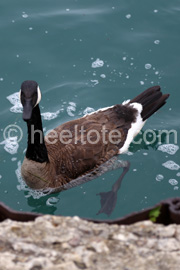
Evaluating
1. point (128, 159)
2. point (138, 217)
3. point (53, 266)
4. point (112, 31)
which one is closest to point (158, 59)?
point (112, 31)

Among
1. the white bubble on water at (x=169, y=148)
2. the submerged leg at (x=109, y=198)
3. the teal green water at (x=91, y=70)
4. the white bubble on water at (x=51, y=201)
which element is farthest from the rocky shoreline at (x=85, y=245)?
the white bubble on water at (x=169, y=148)

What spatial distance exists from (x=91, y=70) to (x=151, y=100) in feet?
4.93

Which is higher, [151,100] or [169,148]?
[151,100]

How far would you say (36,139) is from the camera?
18.1 feet

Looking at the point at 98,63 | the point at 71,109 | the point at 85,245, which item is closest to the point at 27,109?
the point at 71,109

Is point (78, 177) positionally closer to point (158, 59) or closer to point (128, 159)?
point (128, 159)

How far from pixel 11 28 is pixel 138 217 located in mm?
6486

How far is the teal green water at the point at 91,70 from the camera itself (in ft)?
19.9

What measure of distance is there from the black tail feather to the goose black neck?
71.4 inches

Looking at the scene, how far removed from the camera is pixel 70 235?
2.66 metres

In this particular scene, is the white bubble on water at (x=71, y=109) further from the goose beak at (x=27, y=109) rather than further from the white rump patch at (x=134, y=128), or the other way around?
the goose beak at (x=27, y=109)

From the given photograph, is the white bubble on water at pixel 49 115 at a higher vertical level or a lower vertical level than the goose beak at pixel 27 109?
lower

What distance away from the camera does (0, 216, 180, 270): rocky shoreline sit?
250 centimetres

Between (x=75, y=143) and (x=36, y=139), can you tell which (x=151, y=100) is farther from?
(x=36, y=139)
